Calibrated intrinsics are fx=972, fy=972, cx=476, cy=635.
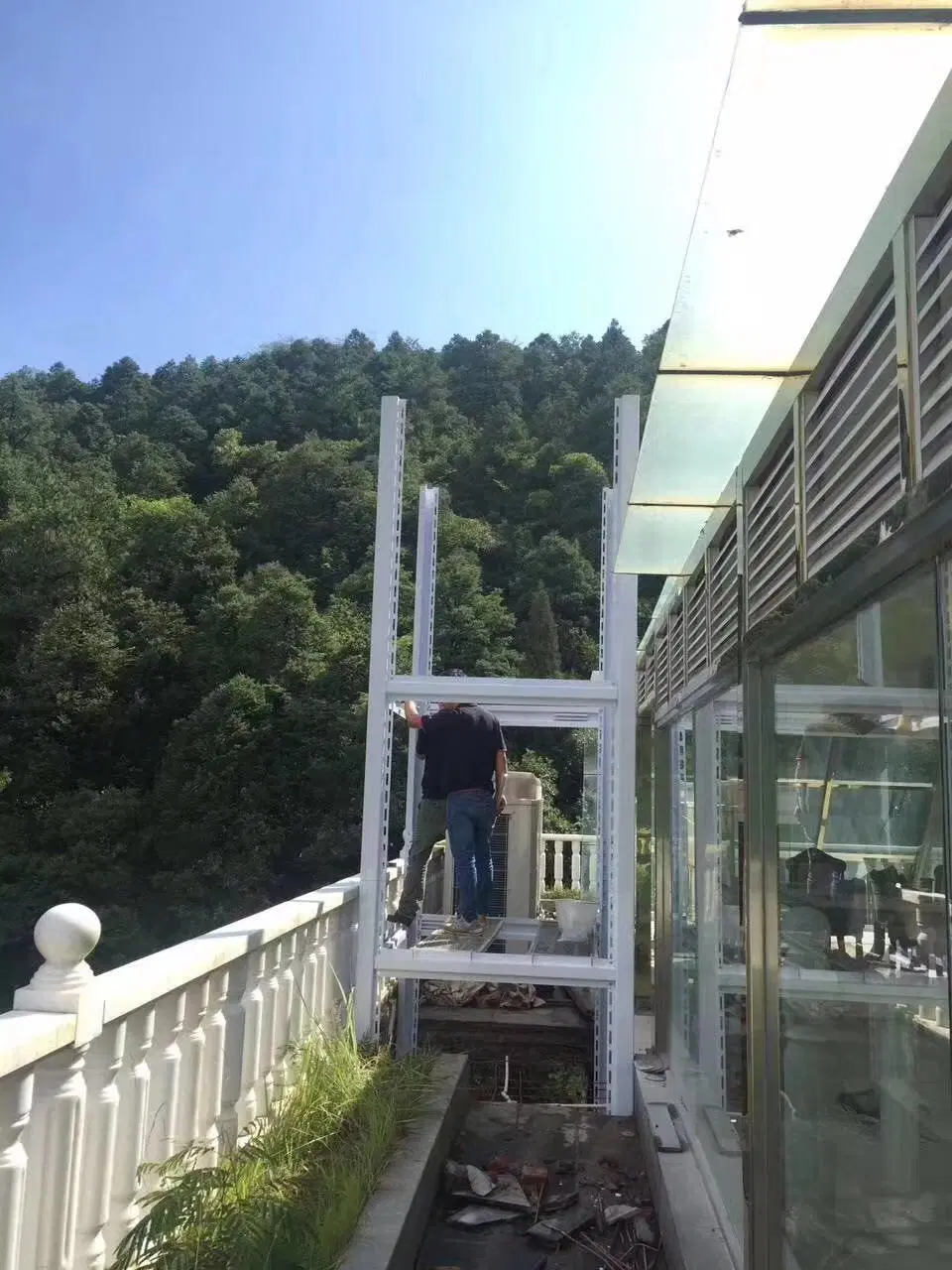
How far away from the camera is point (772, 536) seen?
2.25 meters

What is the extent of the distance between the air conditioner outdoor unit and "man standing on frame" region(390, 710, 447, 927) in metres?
1.99

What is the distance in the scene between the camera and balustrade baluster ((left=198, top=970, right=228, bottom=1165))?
2.64 meters

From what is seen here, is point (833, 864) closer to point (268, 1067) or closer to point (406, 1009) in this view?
point (268, 1067)

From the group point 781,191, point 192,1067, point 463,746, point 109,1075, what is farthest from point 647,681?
point 781,191

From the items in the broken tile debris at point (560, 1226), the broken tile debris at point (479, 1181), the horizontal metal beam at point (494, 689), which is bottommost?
the broken tile debris at point (560, 1226)

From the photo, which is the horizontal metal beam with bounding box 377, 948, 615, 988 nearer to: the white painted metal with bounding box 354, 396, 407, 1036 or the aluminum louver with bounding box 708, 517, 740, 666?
the white painted metal with bounding box 354, 396, 407, 1036

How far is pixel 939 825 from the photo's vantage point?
131 centimetres

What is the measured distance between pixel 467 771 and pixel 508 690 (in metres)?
0.82

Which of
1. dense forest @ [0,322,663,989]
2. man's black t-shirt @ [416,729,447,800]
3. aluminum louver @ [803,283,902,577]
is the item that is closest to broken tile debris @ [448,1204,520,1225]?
man's black t-shirt @ [416,729,447,800]

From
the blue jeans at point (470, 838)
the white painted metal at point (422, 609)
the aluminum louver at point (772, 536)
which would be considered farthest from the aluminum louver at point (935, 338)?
the white painted metal at point (422, 609)

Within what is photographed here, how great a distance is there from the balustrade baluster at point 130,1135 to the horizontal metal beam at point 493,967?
205cm

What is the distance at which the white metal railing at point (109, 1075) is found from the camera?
1737mm

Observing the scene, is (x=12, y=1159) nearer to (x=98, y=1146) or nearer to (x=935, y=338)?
(x=98, y=1146)

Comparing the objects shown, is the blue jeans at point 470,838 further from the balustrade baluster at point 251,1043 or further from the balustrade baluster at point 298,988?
the balustrade baluster at point 251,1043
